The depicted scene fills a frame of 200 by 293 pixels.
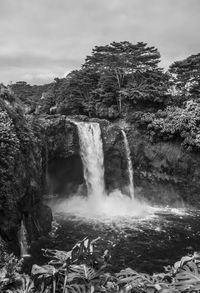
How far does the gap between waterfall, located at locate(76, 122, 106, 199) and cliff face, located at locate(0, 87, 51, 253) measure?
6.73 meters

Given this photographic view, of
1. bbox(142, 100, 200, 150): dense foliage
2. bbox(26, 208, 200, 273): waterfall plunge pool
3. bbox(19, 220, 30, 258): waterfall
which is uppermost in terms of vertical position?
bbox(142, 100, 200, 150): dense foliage

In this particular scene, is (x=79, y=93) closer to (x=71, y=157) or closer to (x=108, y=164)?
(x=108, y=164)

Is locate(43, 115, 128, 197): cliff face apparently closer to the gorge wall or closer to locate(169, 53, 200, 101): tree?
the gorge wall

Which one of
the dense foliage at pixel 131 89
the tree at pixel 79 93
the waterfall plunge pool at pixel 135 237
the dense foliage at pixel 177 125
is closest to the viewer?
the waterfall plunge pool at pixel 135 237

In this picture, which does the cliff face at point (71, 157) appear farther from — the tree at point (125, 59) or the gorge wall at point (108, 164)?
the tree at point (125, 59)

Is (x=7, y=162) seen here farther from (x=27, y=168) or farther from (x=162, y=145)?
(x=162, y=145)

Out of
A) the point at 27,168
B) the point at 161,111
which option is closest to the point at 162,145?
the point at 161,111

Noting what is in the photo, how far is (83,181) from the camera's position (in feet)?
82.2

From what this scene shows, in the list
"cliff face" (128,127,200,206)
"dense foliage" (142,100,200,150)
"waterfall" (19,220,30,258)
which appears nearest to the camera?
"waterfall" (19,220,30,258)

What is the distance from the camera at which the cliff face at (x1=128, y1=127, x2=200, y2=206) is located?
2500 cm

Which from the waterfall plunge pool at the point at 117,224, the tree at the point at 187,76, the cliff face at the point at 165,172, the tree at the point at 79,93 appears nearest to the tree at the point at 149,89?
the tree at the point at 187,76

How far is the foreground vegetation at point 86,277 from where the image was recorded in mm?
3798

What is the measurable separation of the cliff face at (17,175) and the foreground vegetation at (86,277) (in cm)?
988

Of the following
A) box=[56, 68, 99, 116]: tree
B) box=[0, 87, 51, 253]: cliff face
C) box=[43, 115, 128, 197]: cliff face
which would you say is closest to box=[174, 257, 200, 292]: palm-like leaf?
box=[0, 87, 51, 253]: cliff face
